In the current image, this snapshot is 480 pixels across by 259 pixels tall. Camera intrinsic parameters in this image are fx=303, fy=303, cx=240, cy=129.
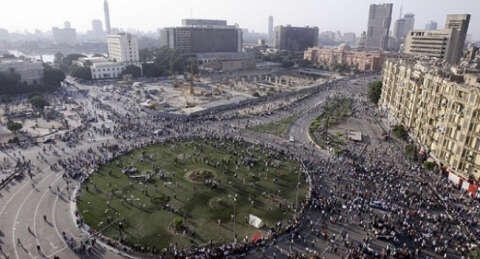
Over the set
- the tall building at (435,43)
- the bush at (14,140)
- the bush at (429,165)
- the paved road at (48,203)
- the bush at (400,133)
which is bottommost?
the paved road at (48,203)

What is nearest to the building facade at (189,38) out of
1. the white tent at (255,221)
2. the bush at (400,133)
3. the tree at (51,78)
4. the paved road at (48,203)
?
the tree at (51,78)

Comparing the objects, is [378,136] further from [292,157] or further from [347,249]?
[347,249]

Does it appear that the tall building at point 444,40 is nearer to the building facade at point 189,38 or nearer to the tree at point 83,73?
the building facade at point 189,38

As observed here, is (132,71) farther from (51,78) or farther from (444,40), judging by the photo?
(444,40)

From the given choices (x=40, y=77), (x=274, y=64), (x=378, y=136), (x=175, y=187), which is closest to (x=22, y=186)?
(x=175, y=187)

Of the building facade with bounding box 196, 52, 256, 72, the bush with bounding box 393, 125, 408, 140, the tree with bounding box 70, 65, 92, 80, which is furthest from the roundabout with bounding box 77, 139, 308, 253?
the building facade with bounding box 196, 52, 256, 72

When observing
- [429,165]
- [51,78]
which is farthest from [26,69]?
[429,165]
